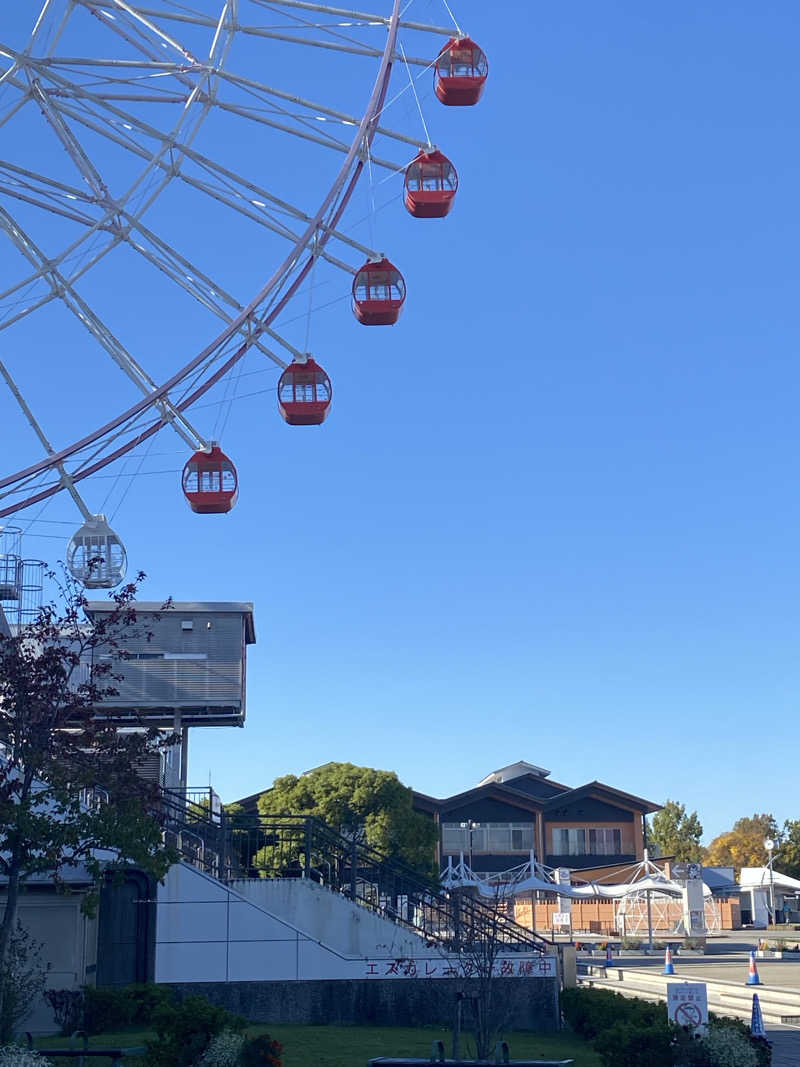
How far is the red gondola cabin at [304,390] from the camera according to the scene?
26656 millimetres

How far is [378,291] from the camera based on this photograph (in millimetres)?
27219

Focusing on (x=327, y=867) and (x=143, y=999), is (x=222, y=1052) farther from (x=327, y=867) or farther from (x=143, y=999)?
(x=327, y=867)

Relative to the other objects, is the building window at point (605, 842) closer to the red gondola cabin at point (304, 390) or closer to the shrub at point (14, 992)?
the red gondola cabin at point (304, 390)

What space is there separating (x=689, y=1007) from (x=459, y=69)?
19166mm

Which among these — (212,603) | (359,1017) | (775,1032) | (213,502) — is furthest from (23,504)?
(212,603)

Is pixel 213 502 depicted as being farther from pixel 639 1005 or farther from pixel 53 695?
pixel 639 1005

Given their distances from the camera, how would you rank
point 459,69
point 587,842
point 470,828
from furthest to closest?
point 587,842, point 470,828, point 459,69

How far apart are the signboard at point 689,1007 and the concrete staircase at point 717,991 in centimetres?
1002

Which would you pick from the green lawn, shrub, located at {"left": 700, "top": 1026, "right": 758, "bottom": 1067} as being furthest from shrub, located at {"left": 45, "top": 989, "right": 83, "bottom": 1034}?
shrub, located at {"left": 700, "top": 1026, "right": 758, "bottom": 1067}

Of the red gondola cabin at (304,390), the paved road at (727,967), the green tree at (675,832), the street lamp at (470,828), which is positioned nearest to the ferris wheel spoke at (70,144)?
the red gondola cabin at (304,390)

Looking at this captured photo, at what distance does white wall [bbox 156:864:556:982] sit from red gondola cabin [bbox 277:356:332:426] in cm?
896

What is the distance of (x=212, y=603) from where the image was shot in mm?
43531

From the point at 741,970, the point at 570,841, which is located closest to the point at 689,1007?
the point at 741,970

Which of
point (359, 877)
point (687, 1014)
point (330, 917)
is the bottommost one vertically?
point (687, 1014)
